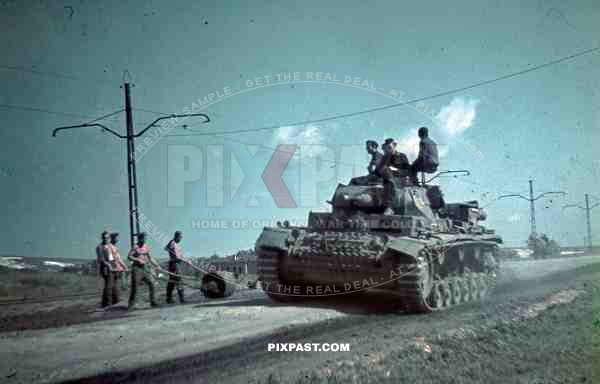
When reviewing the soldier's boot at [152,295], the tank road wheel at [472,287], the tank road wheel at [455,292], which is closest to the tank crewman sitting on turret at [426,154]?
the tank road wheel at [455,292]

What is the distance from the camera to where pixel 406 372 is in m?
6.46

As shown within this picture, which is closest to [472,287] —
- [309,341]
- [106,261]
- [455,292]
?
[455,292]

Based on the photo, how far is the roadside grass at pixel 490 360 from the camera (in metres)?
6.36

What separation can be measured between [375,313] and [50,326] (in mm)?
5602

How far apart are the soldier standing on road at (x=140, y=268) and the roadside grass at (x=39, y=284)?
5063mm

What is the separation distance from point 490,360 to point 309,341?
235cm

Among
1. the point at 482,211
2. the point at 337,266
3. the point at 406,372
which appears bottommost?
the point at 406,372

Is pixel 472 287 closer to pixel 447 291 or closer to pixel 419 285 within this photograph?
pixel 447 291

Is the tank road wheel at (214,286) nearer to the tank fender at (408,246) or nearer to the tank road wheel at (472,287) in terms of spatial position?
the tank fender at (408,246)

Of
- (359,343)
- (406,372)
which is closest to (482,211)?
(359,343)

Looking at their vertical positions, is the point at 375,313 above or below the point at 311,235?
below

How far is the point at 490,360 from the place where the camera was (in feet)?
23.6

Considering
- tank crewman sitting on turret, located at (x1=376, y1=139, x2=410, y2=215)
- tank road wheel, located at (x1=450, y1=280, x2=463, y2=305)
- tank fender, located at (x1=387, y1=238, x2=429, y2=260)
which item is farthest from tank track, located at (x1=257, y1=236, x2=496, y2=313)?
tank crewman sitting on turret, located at (x1=376, y1=139, x2=410, y2=215)

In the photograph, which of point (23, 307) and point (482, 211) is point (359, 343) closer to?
point (23, 307)
